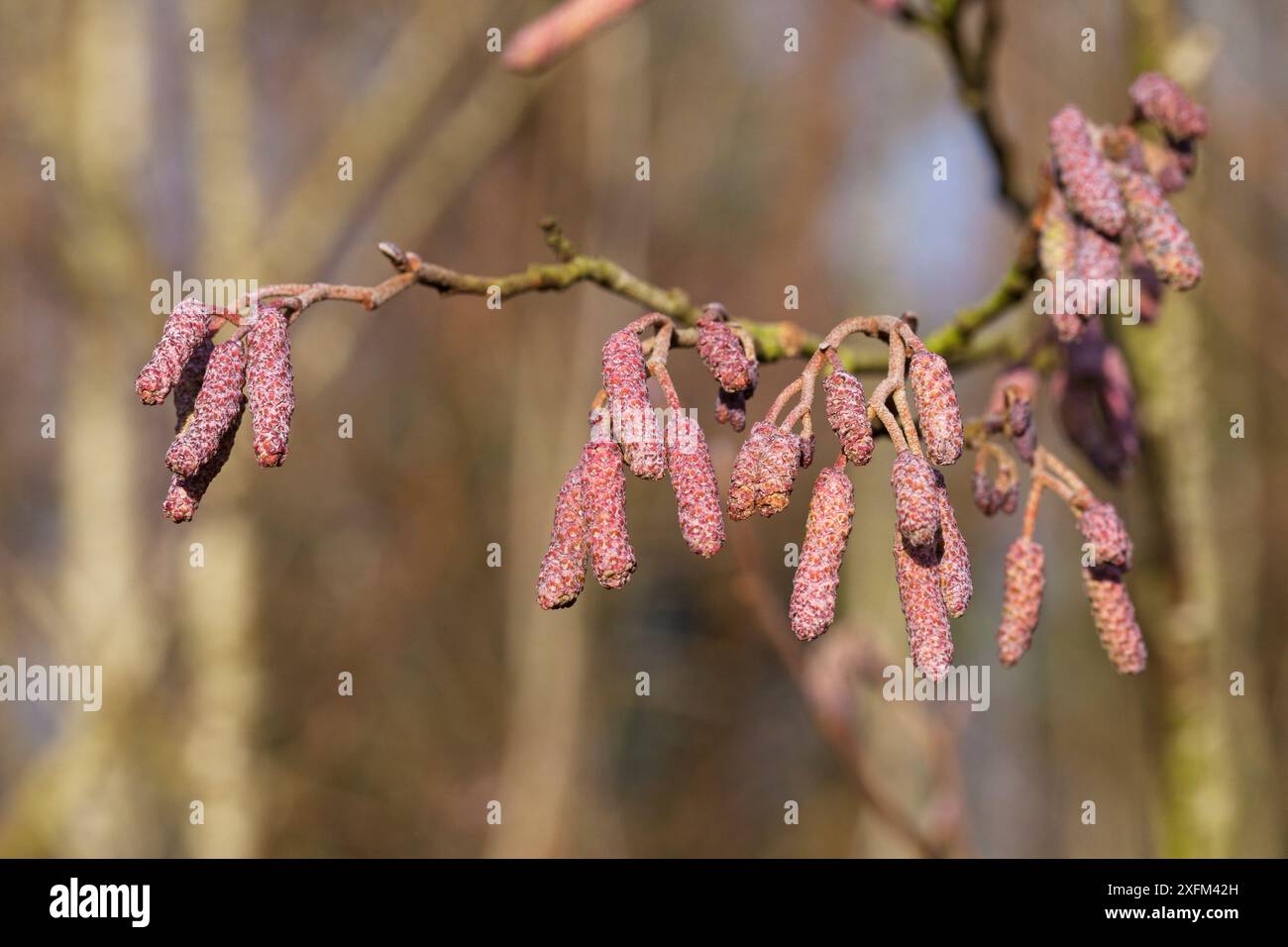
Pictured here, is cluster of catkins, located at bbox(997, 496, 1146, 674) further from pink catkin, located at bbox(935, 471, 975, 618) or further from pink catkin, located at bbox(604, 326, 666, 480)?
pink catkin, located at bbox(604, 326, 666, 480)

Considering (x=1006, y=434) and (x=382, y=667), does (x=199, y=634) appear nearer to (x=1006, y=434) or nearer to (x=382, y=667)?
(x=382, y=667)

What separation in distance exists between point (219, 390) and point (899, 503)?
2.36 feet

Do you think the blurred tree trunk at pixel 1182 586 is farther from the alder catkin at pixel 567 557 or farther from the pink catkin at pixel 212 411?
the pink catkin at pixel 212 411

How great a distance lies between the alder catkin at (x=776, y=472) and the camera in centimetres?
113

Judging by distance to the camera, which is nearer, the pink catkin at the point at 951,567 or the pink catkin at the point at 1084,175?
the pink catkin at the point at 951,567

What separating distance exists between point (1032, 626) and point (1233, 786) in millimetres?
1865

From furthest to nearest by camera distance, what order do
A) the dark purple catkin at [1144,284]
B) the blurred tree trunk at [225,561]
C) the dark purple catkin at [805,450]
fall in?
the blurred tree trunk at [225,561] < the dark purple catkin at [1144,284] < the dark purple catkin at [805,450]

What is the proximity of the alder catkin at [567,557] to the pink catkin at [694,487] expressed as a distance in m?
0.11

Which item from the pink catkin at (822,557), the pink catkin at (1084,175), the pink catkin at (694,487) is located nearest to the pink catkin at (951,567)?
the pink catkin at (822,557)

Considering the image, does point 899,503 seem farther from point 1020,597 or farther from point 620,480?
point 1020,597

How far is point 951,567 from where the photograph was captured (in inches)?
46.6

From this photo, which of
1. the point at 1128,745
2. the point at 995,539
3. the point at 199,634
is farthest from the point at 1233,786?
the point at 1128,745

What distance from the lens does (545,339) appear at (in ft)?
25.3

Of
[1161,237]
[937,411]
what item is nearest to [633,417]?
[937,411]
